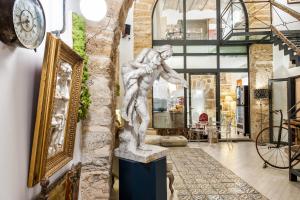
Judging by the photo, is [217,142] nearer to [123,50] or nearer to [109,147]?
[123,50]

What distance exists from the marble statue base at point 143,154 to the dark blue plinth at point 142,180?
40 mm

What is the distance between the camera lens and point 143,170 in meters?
2.49

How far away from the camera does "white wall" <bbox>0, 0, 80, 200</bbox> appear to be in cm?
113

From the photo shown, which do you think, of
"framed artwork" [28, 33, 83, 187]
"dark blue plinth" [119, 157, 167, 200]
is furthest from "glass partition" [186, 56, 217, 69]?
"framed artwork" [28, 33, 83, 187]

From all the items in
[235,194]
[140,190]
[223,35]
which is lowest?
[235,194]

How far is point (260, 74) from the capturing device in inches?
343

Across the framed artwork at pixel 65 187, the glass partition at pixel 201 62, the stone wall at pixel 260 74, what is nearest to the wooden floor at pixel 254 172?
the stone wall at pixel 260 74

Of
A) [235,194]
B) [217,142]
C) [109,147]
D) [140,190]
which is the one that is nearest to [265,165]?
[235,194]

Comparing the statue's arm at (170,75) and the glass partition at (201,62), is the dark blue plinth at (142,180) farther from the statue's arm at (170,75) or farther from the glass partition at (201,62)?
the glass partition at (201,62)

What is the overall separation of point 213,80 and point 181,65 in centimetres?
129

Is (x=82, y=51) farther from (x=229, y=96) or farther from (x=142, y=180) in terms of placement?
(x=229, y=96)

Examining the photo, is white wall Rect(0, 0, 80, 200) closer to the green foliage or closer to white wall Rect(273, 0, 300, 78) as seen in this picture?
the green foliage

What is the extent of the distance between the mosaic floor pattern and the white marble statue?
1.66 meters

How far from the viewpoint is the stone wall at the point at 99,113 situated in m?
2.36
